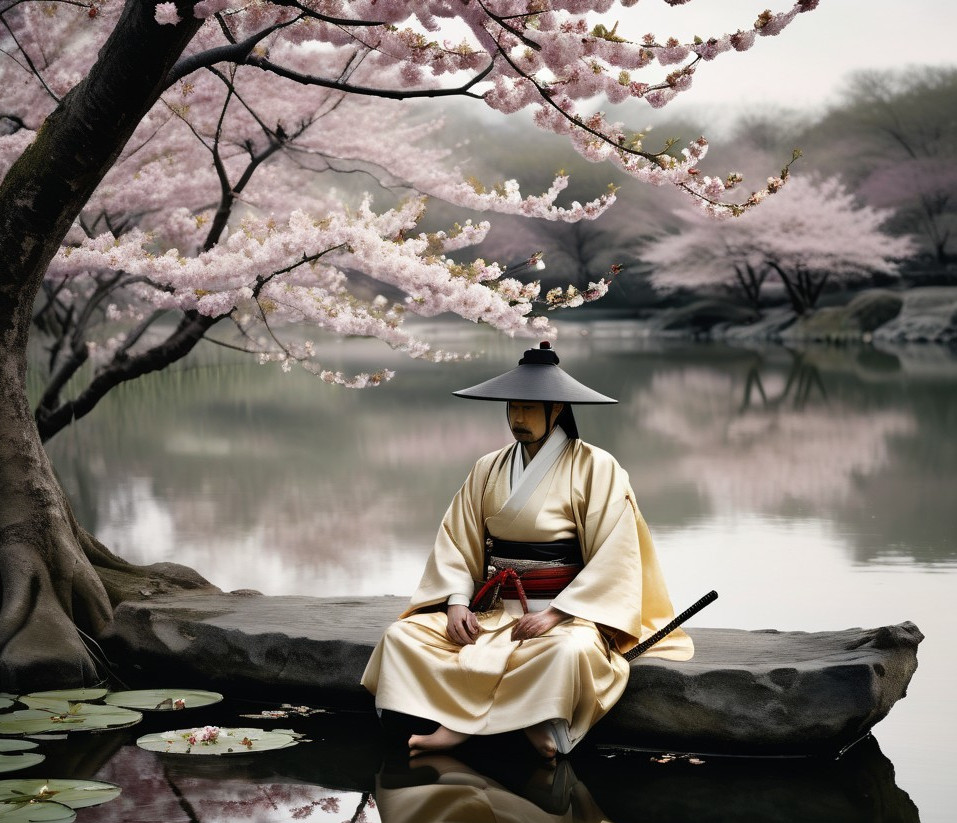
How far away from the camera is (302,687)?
4.12 meters

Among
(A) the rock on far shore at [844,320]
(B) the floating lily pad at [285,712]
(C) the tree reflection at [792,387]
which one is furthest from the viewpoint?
(A) the rock on far shore at [844,320]

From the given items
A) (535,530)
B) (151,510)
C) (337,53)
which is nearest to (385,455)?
(151,510)

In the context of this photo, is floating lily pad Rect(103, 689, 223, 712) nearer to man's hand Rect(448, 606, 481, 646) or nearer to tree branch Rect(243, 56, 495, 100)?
man's hand Rect(448, 606, 481, 646)

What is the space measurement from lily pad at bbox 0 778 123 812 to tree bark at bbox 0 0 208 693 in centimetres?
103

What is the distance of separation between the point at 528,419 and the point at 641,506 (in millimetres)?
5041

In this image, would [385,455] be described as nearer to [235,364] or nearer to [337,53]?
[337,53]

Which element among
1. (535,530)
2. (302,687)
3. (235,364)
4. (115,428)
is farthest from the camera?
(235,364)

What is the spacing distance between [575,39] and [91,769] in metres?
2.82

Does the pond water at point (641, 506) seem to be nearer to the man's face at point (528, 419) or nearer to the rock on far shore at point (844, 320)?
the man's face at point (528, 419)

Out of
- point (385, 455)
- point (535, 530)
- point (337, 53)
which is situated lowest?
point (385, 455)

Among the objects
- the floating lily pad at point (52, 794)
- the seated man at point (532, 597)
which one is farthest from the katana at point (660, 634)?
the floating lily pad at point (52, 794)

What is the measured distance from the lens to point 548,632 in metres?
3.66

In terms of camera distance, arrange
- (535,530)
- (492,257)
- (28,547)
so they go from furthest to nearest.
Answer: (492,257)
(28,547)
(535,530)

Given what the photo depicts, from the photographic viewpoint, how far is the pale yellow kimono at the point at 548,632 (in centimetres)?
354
